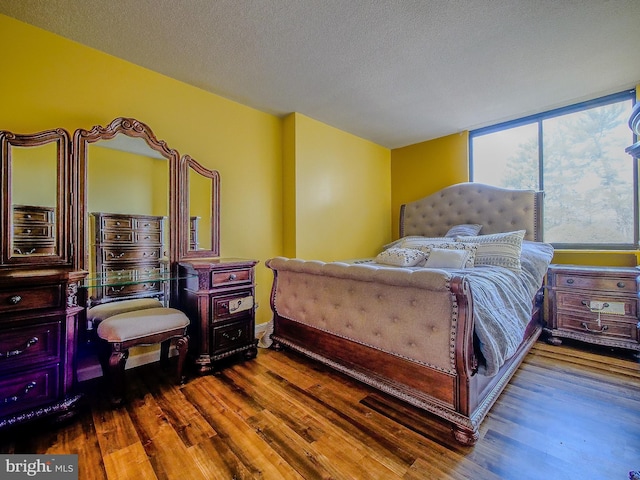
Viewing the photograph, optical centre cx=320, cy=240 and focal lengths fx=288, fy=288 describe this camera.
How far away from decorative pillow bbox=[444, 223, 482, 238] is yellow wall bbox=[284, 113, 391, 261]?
1188 millimetres

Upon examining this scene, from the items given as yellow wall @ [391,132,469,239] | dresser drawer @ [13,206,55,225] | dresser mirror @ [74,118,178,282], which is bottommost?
dresser drawer @ [13,206,55,225]

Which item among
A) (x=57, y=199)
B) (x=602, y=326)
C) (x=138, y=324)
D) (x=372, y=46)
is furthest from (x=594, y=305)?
(x=57, y=199)

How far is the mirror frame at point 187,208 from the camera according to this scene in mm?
2594

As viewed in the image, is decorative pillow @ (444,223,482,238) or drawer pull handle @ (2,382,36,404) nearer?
drawer pull handle @ (2,382,36,404)

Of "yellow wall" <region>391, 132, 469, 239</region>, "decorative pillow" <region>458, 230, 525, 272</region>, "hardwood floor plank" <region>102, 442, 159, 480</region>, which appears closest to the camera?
"hardwood floor plank" <region>102, 442, 159, 480</region>

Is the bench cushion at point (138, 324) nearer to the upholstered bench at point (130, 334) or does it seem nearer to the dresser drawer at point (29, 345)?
the upholstered bench at point (130, 334)

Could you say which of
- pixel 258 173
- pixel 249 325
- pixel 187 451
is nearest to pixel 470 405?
pixel 187 451

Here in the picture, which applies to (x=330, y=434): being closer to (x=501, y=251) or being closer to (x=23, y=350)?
(x=23, y=350)

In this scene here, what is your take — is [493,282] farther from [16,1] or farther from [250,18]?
[16,1]

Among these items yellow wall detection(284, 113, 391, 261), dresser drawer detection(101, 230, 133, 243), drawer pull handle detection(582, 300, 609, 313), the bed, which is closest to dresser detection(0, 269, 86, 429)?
dresser drawer detection(101, 230, 133, 243)

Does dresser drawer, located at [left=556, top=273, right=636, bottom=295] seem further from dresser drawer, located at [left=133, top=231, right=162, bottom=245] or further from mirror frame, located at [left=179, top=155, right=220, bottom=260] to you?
dresser drawer, located at [left=133, top=231, right=162, bottom=245]

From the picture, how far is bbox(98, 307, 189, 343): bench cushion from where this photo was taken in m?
1.85

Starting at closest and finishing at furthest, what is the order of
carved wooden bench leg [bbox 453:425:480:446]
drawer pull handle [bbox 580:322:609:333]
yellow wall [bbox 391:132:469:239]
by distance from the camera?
carved wooden bench leg [bbox 453:425:480:446], drawer pull handle [bbox 580:322:609:333], yellow wall [bbox 391:132:469:239]

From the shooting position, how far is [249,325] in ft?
8.40
